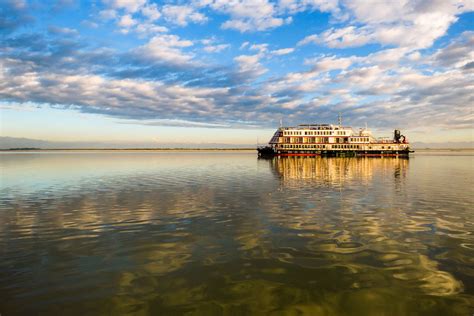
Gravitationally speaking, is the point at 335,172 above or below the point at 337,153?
below

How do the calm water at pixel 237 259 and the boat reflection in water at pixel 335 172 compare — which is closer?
the calm water at pixel 237 259

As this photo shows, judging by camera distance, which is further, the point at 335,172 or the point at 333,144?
the point at 333,144

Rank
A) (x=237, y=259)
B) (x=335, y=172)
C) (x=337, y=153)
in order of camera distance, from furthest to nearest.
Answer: (x=337, y=153) → (x=335, y=172) → (x=237, y=259)

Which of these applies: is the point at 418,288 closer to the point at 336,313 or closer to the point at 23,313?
the point at 336,313

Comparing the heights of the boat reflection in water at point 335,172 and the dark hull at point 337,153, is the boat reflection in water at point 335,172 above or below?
below

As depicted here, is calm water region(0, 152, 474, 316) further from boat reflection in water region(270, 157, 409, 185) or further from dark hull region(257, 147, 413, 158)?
dark hull region(257, 147, 413, 158)

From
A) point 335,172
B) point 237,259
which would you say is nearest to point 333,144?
point 335,172

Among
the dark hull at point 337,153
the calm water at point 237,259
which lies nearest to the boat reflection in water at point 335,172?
the calm water at point 237,259

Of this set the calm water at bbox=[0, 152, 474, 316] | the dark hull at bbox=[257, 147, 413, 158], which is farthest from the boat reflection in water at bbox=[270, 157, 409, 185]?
the dark hull at bbox=[257, 147, 413, 158]

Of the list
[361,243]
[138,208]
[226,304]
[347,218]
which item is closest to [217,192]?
[138,208]

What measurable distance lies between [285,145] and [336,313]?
312 ft

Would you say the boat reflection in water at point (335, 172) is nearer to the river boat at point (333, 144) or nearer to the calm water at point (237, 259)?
the calm water at point (237, 259)

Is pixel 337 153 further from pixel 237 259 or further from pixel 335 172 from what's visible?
pixel 237 259

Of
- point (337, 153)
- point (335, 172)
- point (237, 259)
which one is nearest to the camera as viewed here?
point (237, 259)
